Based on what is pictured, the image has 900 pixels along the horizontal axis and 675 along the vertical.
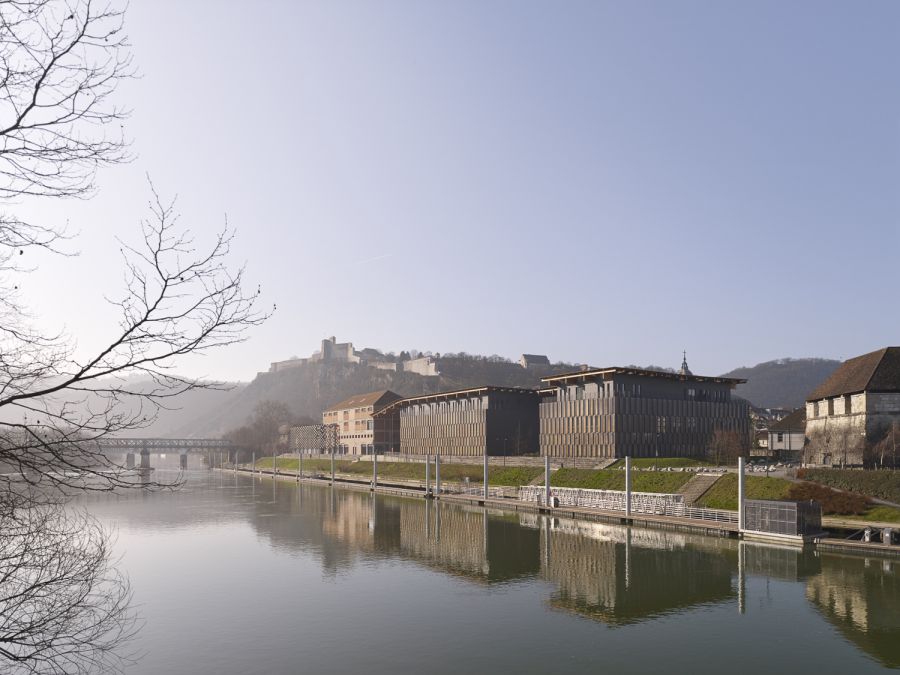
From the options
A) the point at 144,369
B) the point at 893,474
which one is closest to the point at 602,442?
the point at 893,474

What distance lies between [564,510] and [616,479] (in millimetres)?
14044

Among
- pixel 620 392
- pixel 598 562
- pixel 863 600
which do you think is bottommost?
pixel 598 562

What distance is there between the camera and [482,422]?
132000 millimetres

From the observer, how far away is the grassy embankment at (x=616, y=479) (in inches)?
2967

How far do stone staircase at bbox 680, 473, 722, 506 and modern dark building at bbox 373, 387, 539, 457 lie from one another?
54315 millimetres

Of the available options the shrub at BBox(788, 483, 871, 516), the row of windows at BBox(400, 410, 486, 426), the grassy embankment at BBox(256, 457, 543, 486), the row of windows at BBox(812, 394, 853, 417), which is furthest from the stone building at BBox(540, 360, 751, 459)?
the shrub at BBox(788, 483, 871, 516)

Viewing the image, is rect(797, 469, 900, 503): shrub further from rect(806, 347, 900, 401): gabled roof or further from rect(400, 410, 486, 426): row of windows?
rect(400, 410, 486, 426): row of windows

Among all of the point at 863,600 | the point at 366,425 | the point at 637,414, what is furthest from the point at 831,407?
the point at 366,425

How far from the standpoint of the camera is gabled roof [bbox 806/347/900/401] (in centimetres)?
8125

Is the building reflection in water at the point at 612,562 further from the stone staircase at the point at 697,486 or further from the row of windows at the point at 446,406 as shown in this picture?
the row of windows at the point at 446,406

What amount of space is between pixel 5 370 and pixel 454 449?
134 metres

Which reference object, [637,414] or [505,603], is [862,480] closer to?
[505,603]

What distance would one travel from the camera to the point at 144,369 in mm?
8250

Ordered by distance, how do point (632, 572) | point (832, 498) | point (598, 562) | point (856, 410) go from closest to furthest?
point (632, 572)
point (598, 562)
point (832, 498)
point (856, 410)
